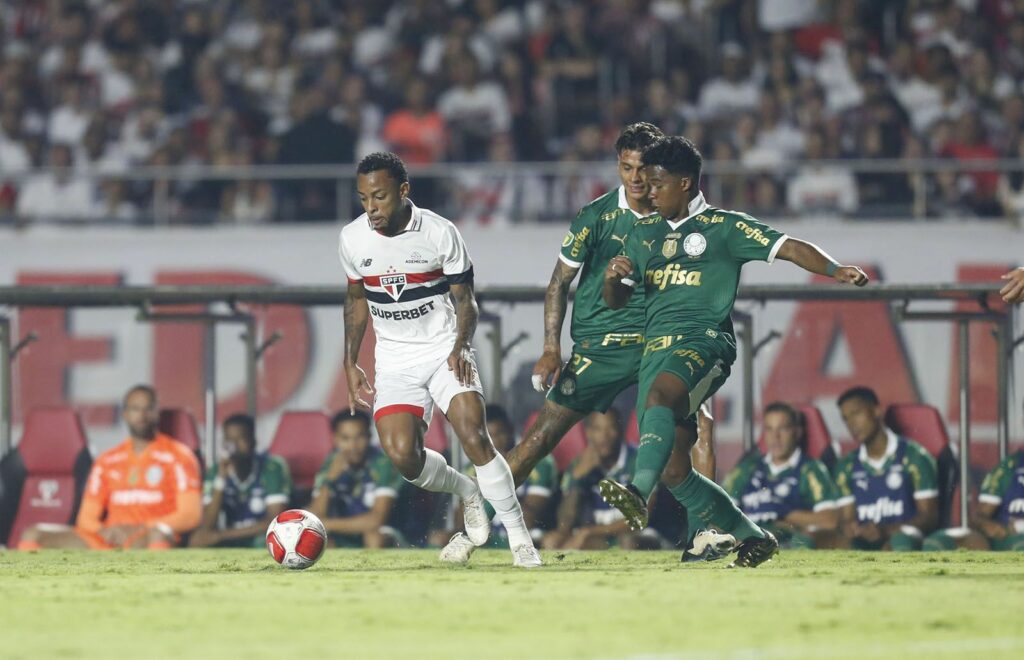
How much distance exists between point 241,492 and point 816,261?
548 cm

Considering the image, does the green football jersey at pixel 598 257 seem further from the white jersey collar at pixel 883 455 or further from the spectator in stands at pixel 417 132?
the spectator in stands at pixel 417 132

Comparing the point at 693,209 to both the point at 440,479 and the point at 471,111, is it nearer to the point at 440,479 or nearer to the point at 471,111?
the point at 440,479

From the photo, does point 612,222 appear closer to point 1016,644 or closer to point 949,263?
point 1016,644

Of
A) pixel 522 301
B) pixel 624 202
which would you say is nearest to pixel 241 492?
pixel 522 301

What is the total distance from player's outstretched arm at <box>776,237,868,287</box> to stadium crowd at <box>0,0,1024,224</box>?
5916mm

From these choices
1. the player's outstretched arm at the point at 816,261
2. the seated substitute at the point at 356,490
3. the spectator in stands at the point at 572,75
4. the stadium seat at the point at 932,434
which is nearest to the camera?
the player's outstretched arm at the point at 816,261

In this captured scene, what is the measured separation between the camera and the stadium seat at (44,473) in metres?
12.3

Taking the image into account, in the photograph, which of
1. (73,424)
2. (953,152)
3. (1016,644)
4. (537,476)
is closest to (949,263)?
(953,152)

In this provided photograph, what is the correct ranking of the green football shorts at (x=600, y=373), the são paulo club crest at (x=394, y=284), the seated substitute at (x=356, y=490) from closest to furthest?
the são paulo club crest at (x=394, y=284) → the green football shorts at (x=600, y=373) → the seated substitute at (x=356, y=490)

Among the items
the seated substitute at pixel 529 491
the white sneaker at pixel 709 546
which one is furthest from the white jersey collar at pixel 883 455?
the white sneaker at pixel 709 546

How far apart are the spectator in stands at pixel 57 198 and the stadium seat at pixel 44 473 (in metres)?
3.35

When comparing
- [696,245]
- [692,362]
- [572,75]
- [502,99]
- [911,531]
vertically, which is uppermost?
[572,75]

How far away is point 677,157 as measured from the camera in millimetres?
8352

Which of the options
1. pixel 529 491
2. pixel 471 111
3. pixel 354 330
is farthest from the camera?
pixel 471 111
